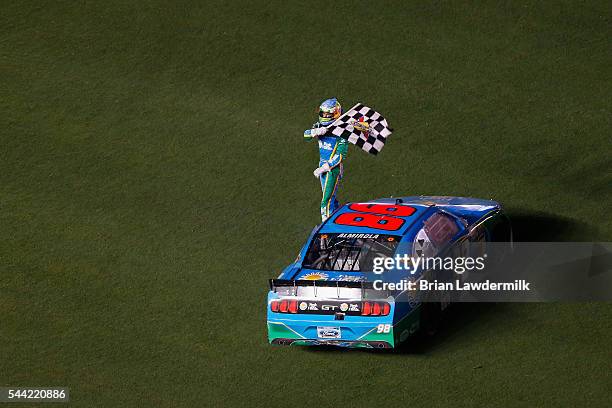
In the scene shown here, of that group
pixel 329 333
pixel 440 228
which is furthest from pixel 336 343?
pixel 440 228

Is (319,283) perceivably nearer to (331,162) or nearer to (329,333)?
(329,333)

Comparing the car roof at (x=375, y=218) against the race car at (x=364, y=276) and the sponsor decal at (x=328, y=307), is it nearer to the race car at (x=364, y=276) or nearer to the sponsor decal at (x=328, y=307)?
the race car at (x=364, y=276)

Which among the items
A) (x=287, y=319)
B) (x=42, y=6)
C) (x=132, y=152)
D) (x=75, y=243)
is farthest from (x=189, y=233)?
(x=42, y=6)

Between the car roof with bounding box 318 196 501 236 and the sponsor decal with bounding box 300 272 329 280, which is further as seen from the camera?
the car roof with bounding box 318 196 501 236

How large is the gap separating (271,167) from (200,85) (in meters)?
3.05

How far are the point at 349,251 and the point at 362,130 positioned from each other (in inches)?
88.1

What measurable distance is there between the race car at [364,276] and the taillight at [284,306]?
11 mm

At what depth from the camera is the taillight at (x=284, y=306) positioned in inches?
481

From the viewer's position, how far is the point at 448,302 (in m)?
13.4

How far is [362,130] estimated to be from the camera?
14.5 m

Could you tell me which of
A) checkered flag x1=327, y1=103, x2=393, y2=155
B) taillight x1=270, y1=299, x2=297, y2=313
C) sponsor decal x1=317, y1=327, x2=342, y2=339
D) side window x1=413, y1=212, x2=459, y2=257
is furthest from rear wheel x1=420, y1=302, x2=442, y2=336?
checkered flag x1=327, y1=103, x2=393, y2=155

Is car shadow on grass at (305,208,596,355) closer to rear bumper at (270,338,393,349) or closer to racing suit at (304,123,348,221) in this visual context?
rear bumper at (270,338,393,349)

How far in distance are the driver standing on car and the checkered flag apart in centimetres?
12

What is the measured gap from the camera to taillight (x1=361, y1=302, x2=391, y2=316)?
1191 cm
